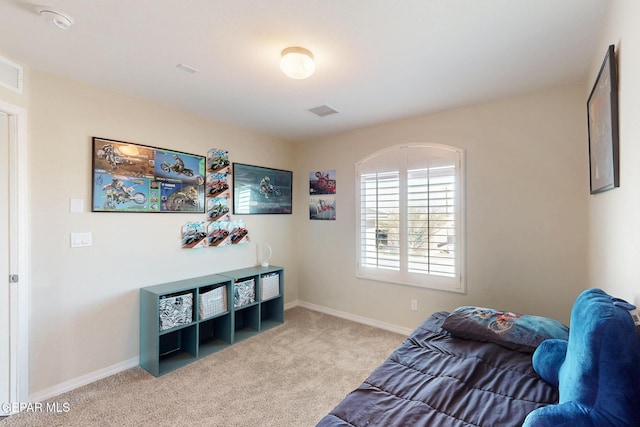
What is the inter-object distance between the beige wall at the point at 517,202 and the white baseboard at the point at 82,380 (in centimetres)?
263

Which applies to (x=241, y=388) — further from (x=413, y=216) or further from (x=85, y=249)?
(x=413, y=216)

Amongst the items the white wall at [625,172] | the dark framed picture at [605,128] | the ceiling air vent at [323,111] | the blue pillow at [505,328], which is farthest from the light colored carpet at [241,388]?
the ceiling air vent at [323,111]

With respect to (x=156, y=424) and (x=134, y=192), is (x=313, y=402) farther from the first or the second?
(x=134, y=192)

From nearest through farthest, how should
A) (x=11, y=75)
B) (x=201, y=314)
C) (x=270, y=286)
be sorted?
1. (x=11, y=75)
2. (x=201, y=314)
3. (x=270, y=286)

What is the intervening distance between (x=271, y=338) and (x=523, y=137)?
324 centimetres

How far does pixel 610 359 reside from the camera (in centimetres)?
95

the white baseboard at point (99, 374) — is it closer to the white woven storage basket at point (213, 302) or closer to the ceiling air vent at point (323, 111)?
the white woven storage basket at point (213, 302)

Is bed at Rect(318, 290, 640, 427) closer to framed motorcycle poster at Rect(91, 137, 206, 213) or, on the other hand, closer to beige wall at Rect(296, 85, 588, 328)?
beige wall at Rect(296, 85, 588, 328)

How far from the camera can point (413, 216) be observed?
329 centimetres

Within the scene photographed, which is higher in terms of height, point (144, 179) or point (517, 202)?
point (144, 179)

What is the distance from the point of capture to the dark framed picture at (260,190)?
3.65 metres

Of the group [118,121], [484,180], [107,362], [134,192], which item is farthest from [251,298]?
[484,180]

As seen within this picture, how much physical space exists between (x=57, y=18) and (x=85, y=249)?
1693mm

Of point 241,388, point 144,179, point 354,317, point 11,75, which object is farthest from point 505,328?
point 11,75
